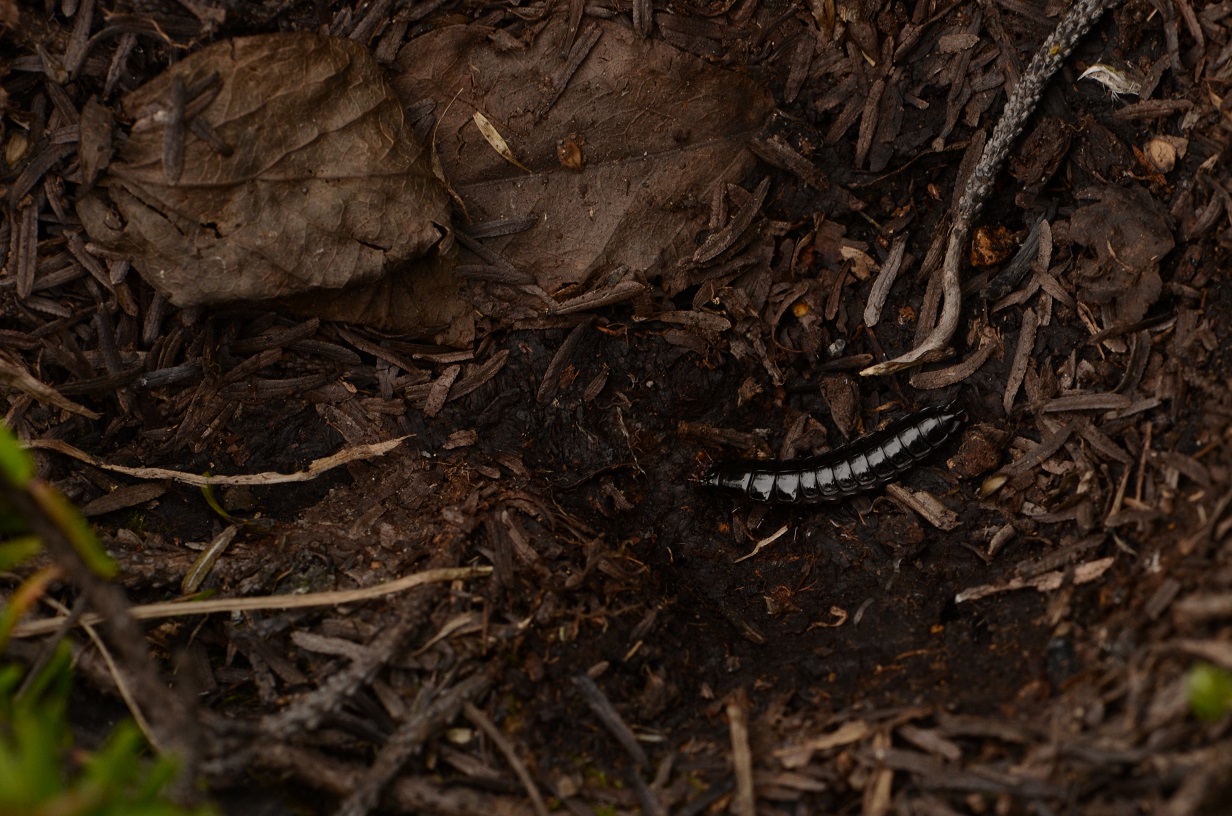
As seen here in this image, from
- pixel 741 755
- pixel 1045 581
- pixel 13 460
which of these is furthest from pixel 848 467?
pixel 13 460

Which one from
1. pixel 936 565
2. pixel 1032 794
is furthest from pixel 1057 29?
pixel 1032 794

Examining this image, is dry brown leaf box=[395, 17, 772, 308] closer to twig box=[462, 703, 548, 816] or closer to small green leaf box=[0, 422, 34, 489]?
twig box=[462, 703, 548, 816]

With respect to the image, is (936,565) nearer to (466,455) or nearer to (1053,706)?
(1053,706)

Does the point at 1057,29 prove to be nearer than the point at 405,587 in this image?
No

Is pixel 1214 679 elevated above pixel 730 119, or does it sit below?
below

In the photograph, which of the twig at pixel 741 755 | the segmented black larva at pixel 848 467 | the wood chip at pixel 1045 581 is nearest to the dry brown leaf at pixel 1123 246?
the segmented black larva at pixel 848 467

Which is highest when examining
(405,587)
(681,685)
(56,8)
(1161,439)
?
(56,8)
